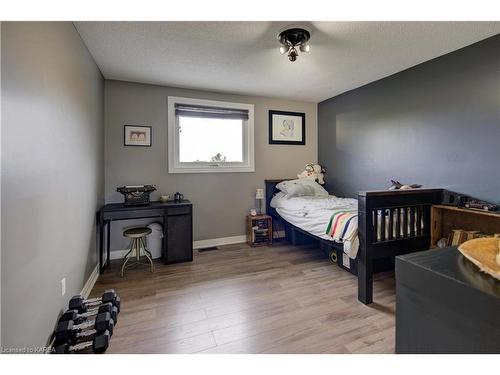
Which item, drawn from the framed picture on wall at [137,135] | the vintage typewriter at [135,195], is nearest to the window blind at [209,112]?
the framed picture on wall at [137,135]

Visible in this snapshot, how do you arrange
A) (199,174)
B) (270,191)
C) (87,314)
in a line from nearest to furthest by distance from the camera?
(87,314), (199,174), (270,191)

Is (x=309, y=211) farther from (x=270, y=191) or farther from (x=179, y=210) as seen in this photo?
(x=179, y=210)

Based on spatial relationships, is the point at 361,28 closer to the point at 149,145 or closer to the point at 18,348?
the point at 149,145

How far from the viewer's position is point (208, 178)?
3.69 metres

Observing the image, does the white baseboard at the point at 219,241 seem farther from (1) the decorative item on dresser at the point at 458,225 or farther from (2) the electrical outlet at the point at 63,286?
(1) the decorative item on dresser at the point at 458,225

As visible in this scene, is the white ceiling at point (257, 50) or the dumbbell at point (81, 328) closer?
the dumbbell at point (81, 328)

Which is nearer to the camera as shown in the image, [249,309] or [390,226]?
[249,309]

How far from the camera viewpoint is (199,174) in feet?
11.9

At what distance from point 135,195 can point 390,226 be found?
2.84 meters

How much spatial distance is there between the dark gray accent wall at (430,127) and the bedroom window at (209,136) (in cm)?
160

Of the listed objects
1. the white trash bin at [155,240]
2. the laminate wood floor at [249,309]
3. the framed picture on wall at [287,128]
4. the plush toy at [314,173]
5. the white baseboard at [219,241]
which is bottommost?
the laminate wood floor at [249,309]

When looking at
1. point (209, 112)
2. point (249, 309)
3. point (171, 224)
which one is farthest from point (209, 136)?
point (249, 309)

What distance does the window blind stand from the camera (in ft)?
11.4

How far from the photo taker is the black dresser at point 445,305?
0.63m
